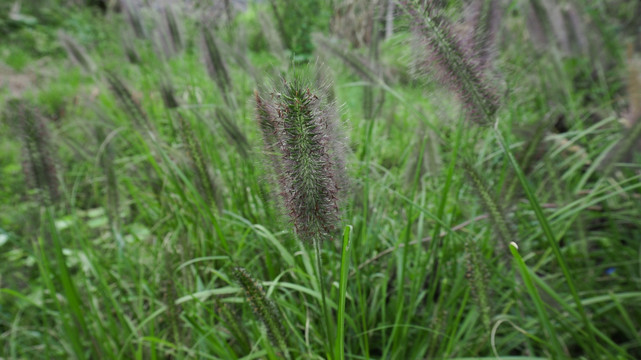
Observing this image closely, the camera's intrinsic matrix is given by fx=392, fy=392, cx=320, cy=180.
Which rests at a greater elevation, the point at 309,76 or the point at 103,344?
the point at 309,76

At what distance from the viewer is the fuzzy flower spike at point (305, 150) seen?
611mm

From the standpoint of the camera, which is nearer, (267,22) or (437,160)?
A: (437,160)

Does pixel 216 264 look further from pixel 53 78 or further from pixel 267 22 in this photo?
pixel 53 78

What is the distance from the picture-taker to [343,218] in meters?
0.74

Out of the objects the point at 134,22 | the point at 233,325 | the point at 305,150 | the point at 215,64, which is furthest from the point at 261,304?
the point at 134,22

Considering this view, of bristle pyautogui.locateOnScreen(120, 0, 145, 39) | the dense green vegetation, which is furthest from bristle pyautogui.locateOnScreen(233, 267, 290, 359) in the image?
bristle pyautogui.locateOnScreen(120, 0, 145, 39)

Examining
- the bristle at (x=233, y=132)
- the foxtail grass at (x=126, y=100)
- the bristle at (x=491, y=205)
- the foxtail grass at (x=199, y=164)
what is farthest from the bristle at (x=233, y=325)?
Answer: the foxtail grass at (x=126, y=100)

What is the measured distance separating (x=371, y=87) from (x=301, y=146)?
0.99 m

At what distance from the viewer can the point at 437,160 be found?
4.83 feet

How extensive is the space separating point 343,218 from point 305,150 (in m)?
0.18

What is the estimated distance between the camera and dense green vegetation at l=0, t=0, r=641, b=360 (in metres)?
0.82

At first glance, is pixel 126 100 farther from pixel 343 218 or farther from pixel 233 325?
pixel 343 218

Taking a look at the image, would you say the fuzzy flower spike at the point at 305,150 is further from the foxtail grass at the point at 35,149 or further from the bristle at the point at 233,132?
the foxtail grass at the point at 35,149

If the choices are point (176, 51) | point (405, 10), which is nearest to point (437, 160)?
point (405, 10)
